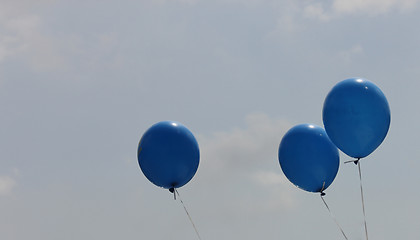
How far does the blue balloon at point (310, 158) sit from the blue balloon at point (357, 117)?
714mm

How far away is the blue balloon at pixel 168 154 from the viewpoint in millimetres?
12500

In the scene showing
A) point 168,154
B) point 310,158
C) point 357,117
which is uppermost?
point 168,154

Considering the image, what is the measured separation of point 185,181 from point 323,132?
2.92 meters

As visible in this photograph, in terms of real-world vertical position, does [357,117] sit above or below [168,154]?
below

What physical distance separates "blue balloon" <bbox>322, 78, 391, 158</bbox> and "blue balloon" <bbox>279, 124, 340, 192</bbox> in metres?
0.71

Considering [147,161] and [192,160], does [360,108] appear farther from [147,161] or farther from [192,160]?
[147,161]

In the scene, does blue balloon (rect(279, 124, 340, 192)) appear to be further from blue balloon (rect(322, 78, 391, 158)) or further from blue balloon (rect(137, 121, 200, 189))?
blue balloon (rect(137, 121, 200, 189))

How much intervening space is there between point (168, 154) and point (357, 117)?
145 inches

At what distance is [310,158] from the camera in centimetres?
1243

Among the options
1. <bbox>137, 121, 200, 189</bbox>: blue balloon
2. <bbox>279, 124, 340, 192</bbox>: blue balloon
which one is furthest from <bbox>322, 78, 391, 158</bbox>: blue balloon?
<bbox>137, 121, 200, 189</bbox>: blue balloon

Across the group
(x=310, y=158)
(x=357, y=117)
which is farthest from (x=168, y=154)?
(x=357, y=117)

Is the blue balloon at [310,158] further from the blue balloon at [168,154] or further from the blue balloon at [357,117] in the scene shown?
the blue balloon at [168,154]

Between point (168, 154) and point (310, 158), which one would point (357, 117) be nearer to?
point (310, 158)

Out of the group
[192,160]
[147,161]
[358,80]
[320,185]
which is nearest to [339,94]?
[358,80]
